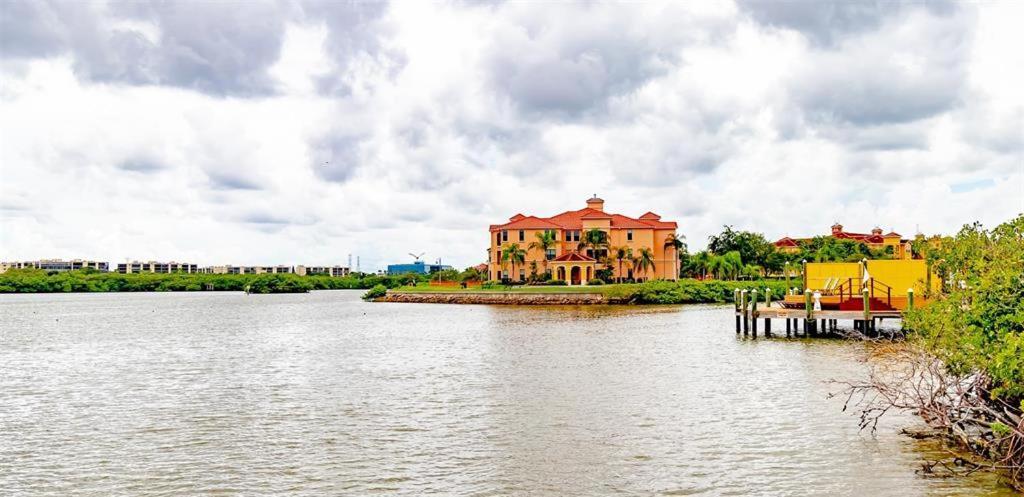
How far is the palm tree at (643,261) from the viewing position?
307ft

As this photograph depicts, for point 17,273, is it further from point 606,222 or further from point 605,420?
point 605,420

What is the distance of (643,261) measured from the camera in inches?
3691

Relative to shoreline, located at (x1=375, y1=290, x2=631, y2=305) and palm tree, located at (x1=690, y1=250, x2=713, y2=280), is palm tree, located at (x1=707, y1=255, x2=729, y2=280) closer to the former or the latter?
palm tree, located at (x1=690, y1=250, x2=713, y2=280)

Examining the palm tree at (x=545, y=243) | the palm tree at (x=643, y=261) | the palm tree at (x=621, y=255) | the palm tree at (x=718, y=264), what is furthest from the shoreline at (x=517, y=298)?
the palm tree at (x=718, y=264)

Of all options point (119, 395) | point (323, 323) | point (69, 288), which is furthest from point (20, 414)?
point (69, 288)

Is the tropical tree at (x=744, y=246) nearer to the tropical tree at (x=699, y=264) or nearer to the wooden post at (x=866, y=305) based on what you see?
the tropical tree at (x=699, y=264)

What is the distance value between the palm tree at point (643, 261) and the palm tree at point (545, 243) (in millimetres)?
9687

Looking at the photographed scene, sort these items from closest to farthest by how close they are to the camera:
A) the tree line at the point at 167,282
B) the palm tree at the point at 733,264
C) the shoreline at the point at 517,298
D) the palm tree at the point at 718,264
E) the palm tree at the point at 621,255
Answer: the shoreline at the point at 517,298, the palm tree at the point at 621,255, the palm tree at the point at 718,264, the palm tree at the point at 733,264, the tree line at the point at 167,282

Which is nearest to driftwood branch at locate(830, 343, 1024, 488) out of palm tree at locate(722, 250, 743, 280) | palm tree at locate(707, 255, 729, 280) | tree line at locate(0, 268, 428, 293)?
palm tree at locate(707, 255, 729, 280)

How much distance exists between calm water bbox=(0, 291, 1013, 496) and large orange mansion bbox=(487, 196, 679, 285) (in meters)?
57.0

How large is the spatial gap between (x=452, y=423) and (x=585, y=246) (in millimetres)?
77357

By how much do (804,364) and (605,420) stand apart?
39.1ft

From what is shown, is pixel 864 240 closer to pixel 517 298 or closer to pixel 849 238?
pixel 849 238

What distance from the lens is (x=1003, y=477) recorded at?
12.8 meters
